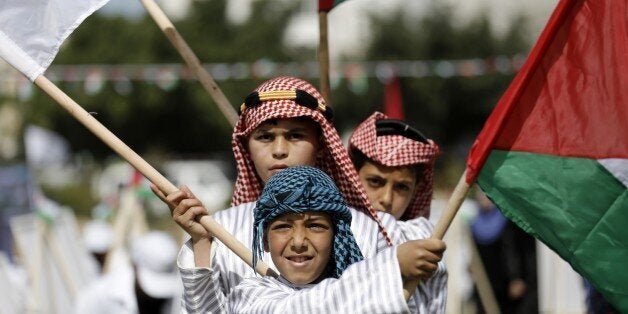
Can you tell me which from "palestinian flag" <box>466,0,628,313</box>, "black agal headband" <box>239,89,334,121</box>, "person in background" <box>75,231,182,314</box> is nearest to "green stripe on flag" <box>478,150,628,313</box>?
"palestinian flag" <box>466,0,628,313</box>

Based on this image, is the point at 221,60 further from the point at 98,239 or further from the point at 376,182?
the point at 376,182

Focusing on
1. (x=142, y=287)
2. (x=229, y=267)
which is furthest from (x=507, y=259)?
(x=229, y=267)

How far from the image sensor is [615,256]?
541cm

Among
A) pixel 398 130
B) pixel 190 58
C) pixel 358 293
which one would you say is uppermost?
pixel 190 58

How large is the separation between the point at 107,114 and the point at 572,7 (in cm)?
4335

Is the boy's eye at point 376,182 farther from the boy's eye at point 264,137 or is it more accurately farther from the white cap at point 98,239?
the white cap at point 98,239

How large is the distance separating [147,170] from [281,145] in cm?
58

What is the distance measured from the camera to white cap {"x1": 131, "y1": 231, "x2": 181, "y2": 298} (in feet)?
36.9

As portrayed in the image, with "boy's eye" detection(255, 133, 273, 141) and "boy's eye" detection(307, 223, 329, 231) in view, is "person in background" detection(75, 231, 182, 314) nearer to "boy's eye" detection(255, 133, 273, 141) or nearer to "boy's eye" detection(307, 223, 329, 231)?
"boy's eye" detection(255, 133, 273, 141)

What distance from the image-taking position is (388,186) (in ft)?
24.1

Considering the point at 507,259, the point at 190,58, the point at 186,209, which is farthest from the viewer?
the point at 507,259

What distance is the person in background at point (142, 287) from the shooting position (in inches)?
442

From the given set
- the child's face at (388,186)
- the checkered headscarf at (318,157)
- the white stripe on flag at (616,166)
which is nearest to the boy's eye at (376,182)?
the child's face at (388,186)

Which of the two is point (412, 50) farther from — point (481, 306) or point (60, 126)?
point (481, 306)
